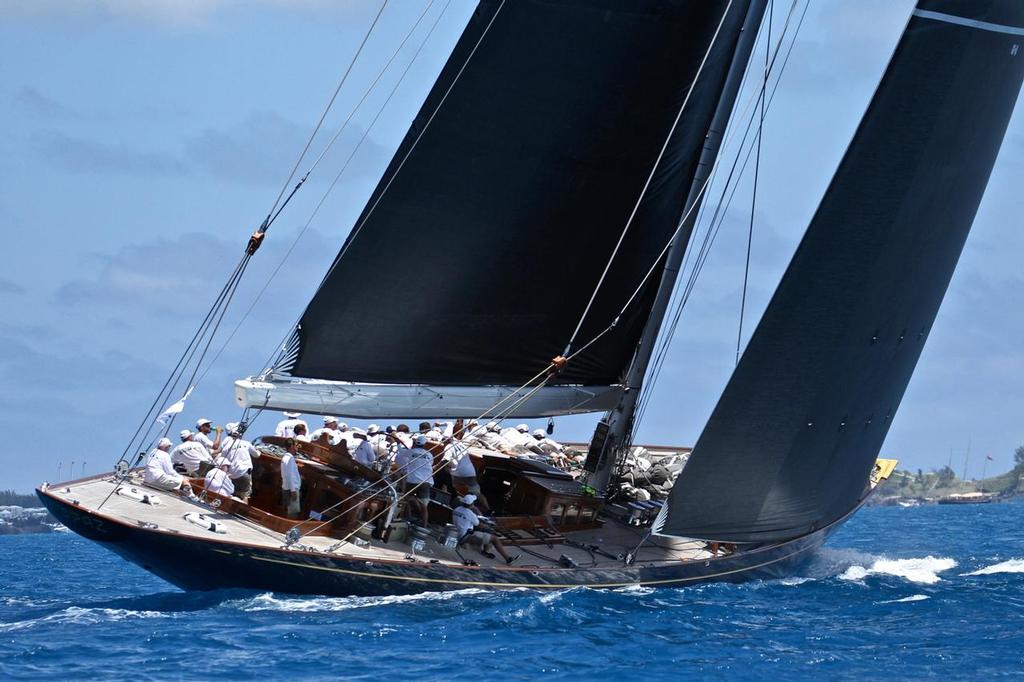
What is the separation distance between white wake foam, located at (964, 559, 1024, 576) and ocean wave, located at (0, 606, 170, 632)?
13857 millimetres

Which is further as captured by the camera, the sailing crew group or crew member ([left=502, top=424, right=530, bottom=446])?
crew member ([left=502, top=424, right=530, bottom=446])

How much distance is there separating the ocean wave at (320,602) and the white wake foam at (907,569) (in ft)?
26.6

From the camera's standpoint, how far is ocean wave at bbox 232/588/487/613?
60.3 feet

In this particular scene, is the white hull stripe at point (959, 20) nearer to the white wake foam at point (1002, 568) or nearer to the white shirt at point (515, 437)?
the white wake foam at point (1002, 568)

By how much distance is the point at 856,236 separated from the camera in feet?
65.6

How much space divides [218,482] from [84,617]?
260cm

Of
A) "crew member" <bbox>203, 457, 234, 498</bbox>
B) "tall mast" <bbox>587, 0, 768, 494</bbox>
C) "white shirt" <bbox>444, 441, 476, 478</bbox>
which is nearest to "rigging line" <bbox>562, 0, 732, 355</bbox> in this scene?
"tall mast" <bbox>587, 0, 768, 494</bbox>

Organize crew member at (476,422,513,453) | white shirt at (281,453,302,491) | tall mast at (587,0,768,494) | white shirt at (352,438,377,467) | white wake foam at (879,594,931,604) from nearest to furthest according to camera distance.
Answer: white shirt at (281,453,302,491)
white wake foam at (879,594,931,604)
white shirt at (352,438,377,467)
tall mast at (587,0,768,494)
crew member at (476,422,513,453)

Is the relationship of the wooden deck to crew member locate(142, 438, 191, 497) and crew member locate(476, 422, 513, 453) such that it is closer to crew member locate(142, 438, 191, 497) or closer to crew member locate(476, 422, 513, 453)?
crew member locate(142, 438, 191, 497)

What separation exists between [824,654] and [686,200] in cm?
811

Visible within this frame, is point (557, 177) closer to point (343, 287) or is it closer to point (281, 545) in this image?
point (343, 287)

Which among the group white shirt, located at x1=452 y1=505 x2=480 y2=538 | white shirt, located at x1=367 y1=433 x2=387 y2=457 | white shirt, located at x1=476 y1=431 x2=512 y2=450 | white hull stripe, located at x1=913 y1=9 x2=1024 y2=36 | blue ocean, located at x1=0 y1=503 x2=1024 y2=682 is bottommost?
blue ocean, located at x1=0 y1=503 x2=1024 y2=682

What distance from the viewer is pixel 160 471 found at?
20.8 meters

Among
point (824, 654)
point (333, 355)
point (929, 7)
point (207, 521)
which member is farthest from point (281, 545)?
point (929, 7)
